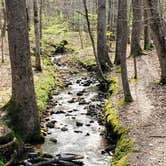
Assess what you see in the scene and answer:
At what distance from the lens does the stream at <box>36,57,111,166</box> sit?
41.4 feet

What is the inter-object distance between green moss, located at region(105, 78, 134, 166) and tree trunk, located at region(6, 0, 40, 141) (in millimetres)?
2711

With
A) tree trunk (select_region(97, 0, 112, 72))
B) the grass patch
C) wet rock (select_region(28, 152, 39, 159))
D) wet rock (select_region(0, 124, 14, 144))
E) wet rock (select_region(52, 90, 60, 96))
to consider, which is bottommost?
wet rock (select_region(28, 152, 39, 159))

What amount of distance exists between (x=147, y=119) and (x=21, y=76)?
4.60 meters

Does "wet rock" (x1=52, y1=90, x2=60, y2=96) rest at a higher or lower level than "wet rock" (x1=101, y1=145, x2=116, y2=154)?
higher

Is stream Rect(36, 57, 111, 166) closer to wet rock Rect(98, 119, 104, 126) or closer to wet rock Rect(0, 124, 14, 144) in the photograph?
wet rock Rect(98, 119, 104, 126)

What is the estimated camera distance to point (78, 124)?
606 inches

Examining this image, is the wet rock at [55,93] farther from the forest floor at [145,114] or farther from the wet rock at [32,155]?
the wet rock at [32,155]

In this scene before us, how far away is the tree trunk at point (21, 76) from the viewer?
12.5 m

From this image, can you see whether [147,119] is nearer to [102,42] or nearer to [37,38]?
[37,38]

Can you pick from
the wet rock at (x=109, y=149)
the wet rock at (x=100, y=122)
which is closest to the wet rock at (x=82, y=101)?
the wet rock at (x=100, y=122)

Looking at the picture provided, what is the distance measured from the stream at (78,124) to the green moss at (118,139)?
0.41 meters

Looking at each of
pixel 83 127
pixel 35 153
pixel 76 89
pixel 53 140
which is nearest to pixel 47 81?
pixel 76 89

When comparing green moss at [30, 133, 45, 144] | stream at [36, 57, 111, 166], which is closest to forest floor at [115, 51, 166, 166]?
stream at [36, 57, 111, 166]

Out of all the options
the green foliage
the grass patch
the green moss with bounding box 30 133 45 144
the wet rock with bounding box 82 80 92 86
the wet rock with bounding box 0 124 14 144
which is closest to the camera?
the wet rock with bounding box 0 124 14 144
